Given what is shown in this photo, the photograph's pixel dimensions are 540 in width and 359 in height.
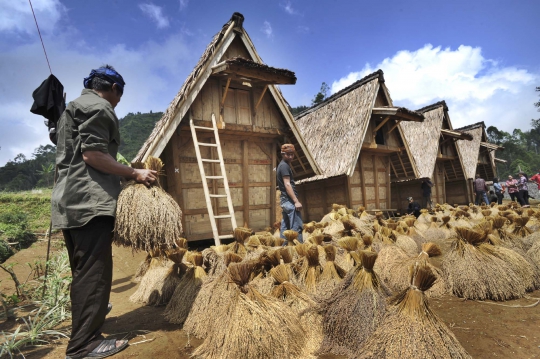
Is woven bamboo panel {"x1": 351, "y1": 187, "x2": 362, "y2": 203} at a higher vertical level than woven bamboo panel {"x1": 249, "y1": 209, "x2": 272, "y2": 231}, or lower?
higher

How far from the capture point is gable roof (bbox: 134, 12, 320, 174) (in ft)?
17.0

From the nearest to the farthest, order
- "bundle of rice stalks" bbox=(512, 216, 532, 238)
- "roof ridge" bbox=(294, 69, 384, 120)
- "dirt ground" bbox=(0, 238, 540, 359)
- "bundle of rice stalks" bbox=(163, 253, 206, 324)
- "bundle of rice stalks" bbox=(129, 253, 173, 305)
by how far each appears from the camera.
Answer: "dirt ground" bbox=(0, 238, 540, 359) < "bundle of rice stalks" bbox=(163, 253, 206, 324) < "bundle of rice stalks" bbox=(129, 253, 173, 305) < "bundle of rice stalks" bbox=(512, 216, 532, 238) < "roof ridge" bbox=(294, 69, 384, 120)

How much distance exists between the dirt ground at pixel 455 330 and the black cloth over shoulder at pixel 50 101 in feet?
6.58

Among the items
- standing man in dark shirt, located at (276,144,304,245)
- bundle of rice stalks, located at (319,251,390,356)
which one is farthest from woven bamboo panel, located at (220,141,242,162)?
bundle of rice stalks, located at (319,251,390,356)

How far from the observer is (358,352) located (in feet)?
6.14

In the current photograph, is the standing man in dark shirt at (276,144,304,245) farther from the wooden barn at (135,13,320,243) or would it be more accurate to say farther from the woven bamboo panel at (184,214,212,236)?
the woven bamboo panel at (184,214,212,236)

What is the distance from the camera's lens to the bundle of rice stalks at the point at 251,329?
183 cm

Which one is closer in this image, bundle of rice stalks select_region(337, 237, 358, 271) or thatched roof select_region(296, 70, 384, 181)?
bundle of rice stalks select_region(337, 237, 358, 271)

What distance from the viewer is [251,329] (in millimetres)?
1877

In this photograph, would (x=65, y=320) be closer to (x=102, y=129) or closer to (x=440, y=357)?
(x=102, y=129)

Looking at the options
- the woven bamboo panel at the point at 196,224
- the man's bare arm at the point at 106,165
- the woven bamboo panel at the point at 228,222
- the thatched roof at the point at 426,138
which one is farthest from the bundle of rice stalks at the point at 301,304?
the thatched roof at the point at 426,138

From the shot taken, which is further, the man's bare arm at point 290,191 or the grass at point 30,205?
the grass at point 30,205

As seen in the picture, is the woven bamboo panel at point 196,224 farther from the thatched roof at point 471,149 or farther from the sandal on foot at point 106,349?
the thatched roof at point 471,149

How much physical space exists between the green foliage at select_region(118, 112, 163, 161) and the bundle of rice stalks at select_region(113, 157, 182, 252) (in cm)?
4441
